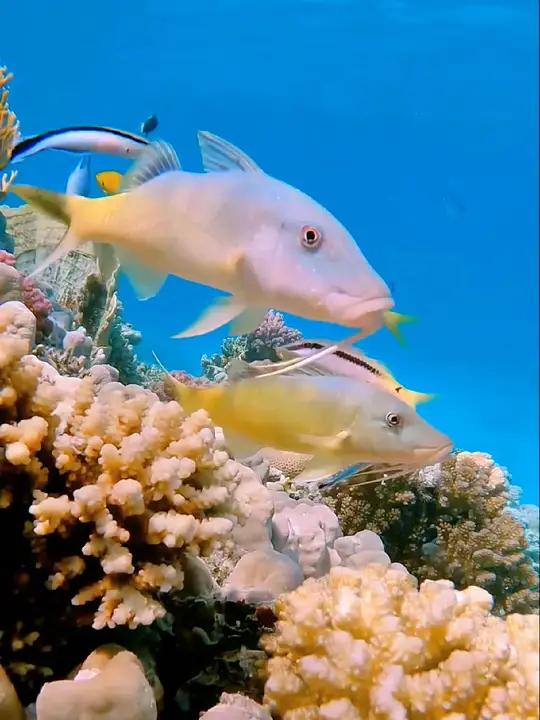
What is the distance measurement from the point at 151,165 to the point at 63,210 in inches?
8.2

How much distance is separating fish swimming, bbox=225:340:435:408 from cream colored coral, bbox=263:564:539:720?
62 centimetres

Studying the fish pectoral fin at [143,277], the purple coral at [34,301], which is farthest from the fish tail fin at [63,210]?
the purple coral at [34,301]

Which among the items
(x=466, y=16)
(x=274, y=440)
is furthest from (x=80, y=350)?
(x=466, y=16)

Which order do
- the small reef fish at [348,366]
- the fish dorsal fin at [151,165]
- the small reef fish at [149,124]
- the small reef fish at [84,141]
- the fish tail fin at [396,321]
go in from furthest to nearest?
the small reef fish at [149,124], the small reef fish at [84,141], the small reef fish at [348,366], the fish dorsal fin at [151,165], the fish tail fin at [396,321]

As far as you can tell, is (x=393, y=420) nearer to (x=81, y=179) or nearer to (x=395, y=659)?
(x=395, y=659)

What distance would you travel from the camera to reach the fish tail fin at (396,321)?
1314 millimetres

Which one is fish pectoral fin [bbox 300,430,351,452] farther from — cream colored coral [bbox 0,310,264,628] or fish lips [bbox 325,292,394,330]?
fish lips [bbox 325,292,394,330]

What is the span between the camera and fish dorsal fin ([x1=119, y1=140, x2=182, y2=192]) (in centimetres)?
142

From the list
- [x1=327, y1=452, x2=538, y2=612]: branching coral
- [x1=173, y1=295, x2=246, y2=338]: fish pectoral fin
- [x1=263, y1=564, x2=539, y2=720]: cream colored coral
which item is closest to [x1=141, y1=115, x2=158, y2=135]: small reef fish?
[x1=327, y1=452, x2=538, y2=612]: branching coral

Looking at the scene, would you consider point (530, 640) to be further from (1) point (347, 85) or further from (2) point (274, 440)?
(1) point (347, 85)

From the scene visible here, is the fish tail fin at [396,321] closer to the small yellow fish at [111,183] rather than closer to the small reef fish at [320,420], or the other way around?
the small reef fish at [320,420]

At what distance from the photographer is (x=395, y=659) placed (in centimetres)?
161

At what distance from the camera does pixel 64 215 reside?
140 centimetres

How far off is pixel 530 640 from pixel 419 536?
244 cm
